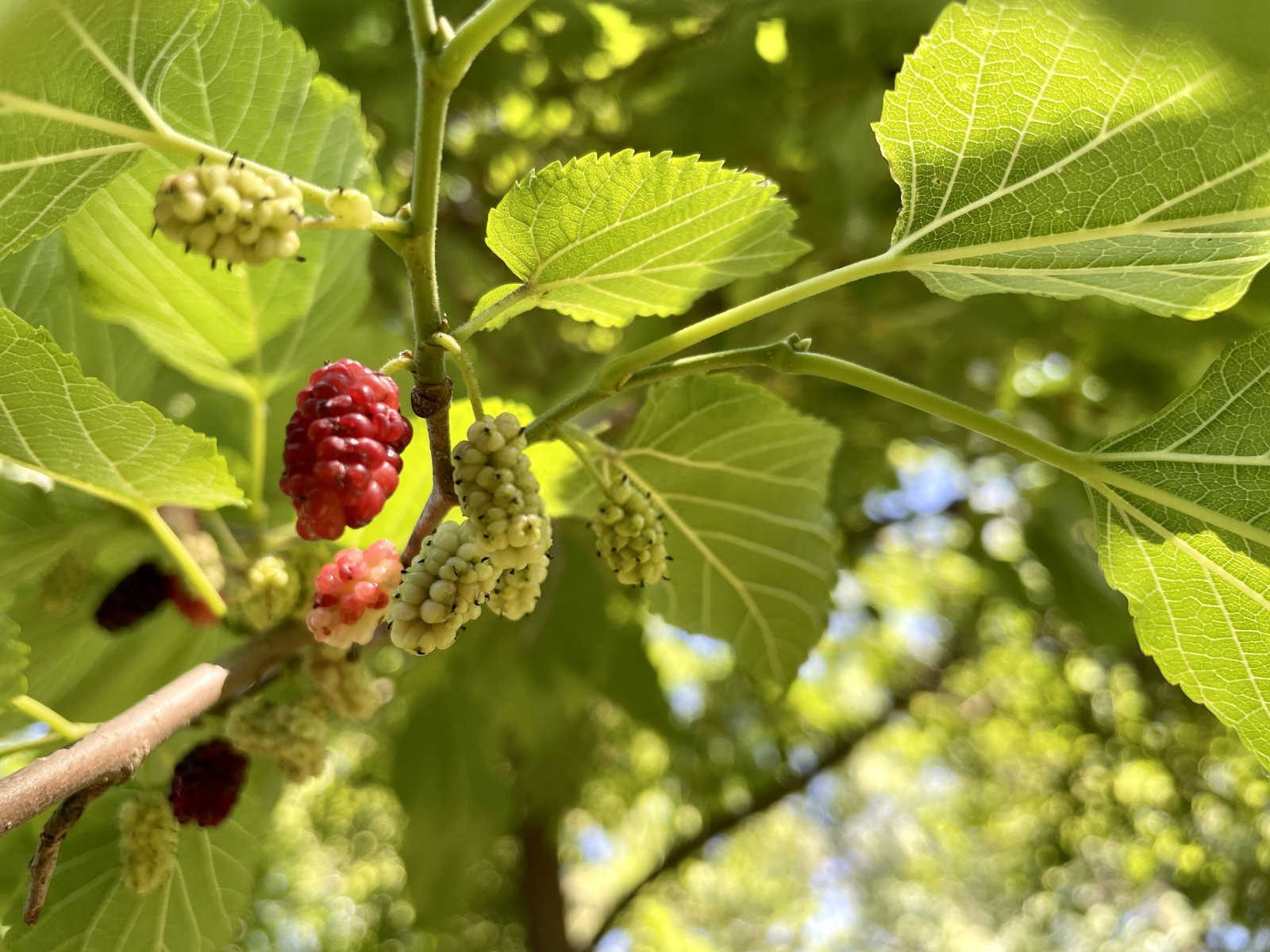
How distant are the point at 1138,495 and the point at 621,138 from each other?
147 centimetres

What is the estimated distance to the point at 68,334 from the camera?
79 cm

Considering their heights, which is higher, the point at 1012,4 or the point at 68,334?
the point at 1012,4

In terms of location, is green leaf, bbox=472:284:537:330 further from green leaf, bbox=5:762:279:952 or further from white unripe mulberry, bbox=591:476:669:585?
green leaf, bbox=5:762:279:952

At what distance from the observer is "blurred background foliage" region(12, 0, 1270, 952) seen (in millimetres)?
1599

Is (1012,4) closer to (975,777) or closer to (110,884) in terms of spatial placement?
(110,884)

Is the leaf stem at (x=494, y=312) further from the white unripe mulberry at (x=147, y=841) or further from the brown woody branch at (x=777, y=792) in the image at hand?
the brown woody branch at (x=777, y=792)

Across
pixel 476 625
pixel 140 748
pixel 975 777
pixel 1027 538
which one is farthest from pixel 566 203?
pixel 975 777

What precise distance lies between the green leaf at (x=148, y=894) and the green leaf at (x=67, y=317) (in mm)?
351

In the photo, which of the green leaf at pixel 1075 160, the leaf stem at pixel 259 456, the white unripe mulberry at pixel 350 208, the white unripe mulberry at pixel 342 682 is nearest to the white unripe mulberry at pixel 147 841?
the white unripe mulberry at pixel 342 682

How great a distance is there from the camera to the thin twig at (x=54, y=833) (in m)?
0.49

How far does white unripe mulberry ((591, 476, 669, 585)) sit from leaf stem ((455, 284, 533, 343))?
13 centimetres

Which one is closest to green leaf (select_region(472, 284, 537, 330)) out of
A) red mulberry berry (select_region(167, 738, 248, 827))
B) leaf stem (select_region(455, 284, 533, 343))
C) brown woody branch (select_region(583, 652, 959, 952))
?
leaf stem (select_region(455, 284, 533, 343))

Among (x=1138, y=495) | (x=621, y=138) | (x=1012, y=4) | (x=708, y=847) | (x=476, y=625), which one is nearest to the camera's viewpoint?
(x=1012, y=4)

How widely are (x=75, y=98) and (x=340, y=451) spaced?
0.65 ft
